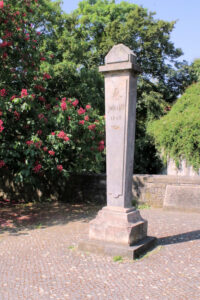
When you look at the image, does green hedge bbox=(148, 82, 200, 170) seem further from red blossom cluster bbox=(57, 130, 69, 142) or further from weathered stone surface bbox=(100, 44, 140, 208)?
weathered stone surface bbox=(100, 44, 140, 208)

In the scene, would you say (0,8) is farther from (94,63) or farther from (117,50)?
(94,63)

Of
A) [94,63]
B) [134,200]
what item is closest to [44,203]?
[134,200]

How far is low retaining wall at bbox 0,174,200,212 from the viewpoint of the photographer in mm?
8422

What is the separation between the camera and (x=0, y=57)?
7547 millimetres

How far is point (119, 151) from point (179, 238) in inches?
84.0

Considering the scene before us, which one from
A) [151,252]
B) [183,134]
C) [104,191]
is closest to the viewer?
[151,252]

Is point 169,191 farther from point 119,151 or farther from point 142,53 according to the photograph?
point 142,53

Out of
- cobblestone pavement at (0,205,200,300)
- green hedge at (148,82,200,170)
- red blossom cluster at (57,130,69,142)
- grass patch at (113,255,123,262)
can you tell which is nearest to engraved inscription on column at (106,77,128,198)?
grass patch at (113,255,123,262)

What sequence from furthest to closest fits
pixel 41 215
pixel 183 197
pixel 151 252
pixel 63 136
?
1. pixel 183 197
2. pixel 41 215
3. pixel 63 136
4. pixel 151 252

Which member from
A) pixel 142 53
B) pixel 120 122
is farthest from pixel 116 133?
pixel 142 53

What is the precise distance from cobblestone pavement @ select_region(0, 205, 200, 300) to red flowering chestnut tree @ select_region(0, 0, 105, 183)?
5.32ft

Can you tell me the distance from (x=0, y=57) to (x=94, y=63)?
36.7ft

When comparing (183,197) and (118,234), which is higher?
(183,197)

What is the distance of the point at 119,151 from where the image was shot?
509cm
